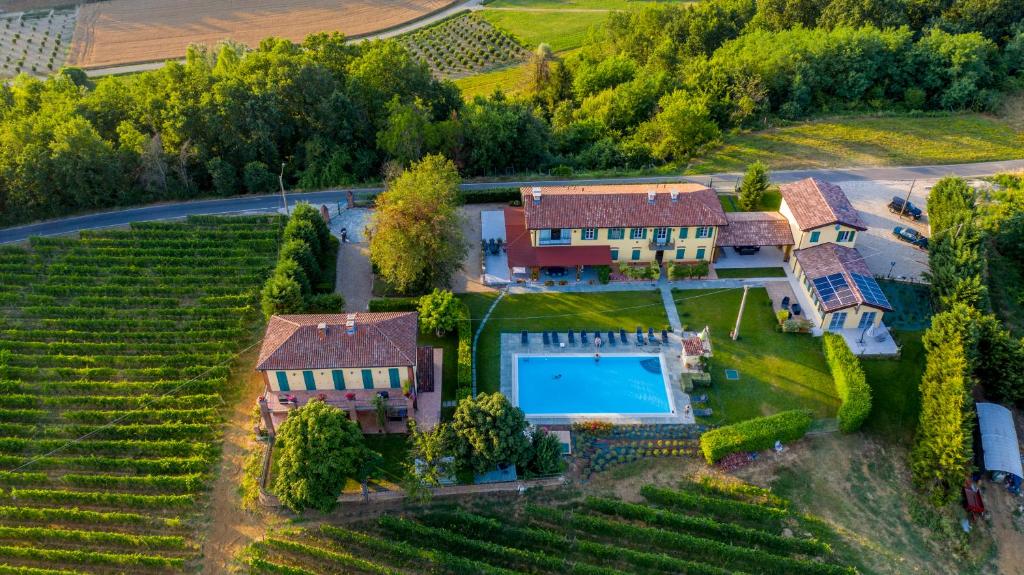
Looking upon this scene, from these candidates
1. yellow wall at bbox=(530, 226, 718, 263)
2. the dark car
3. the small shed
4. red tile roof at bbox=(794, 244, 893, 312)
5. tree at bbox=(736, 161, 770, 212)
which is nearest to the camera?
the small shed

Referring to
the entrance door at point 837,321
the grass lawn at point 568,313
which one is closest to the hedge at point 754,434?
the entrance door at point 837,321

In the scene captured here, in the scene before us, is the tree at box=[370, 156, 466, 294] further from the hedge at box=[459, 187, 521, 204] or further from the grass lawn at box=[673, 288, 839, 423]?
the grass lawn at box=[673, 288, 839, 423]

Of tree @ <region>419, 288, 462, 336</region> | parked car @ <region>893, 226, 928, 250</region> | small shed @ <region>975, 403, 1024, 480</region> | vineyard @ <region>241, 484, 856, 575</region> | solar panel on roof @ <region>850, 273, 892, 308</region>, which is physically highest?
parked car @ <region>893, 226, 928, 250</region>

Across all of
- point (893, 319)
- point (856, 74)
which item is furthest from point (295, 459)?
point (856, 74)

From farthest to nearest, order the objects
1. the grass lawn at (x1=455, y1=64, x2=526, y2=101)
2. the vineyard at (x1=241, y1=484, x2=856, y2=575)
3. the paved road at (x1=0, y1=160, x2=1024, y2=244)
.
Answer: the grass lawn at (x1=455, y1=64, x2=526, y2=101)
the paved road at (x1=0, y1=160, x2=1024, y2=244)
the vineyard at (x1=241, y1=484, x2=856, y2=575)

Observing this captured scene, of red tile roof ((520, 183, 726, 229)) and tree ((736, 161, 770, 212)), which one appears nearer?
red tile roof ((520, 183, 726, 229))

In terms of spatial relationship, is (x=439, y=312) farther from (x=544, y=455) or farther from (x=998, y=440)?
(x=998, y=440)

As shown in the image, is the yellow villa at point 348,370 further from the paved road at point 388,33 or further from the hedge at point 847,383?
the paved road at point 388,33

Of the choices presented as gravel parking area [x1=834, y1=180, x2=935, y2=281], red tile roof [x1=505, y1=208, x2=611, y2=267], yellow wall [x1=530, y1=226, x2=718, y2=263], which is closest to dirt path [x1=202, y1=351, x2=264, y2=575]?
red tile roof [x1=505, y1=208, x2=611, y2=267]
